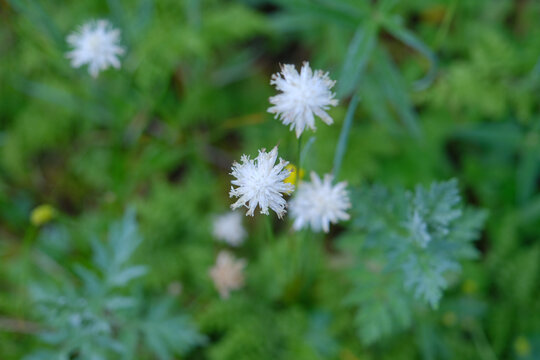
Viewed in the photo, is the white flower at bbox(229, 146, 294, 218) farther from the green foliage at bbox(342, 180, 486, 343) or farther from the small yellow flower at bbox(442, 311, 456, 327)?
the small yellow flower at bbox(442, 311, 456, 327)

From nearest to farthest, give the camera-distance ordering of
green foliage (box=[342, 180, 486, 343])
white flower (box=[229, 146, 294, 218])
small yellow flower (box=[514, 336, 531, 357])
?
1. white flower (box=[229, 146, 294, 218])
2. green foliage (box=[342, 180, 486, 343])
3. small yellow flower (box=[514, 336, 531, 357])

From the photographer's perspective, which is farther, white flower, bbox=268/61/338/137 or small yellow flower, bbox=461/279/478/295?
small yellow flower, bbox=461/279/478/295

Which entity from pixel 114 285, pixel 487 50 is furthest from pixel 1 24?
pixel 487 50

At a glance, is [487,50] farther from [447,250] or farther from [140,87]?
[140,87]

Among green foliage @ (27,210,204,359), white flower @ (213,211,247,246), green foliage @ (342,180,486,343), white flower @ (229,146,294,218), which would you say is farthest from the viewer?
white flower @ (213,211,247,246)

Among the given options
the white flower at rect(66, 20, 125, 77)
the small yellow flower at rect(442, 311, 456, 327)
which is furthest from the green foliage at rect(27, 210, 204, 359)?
the small yellow flower at rect(442, 311, 456, 327)

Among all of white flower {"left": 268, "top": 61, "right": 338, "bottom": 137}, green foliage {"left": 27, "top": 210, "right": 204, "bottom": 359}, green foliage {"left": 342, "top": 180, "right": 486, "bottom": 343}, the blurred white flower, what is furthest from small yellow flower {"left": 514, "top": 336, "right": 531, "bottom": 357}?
white flower {"left": 268, "top": 61, "right": 338, "bottom": 137}

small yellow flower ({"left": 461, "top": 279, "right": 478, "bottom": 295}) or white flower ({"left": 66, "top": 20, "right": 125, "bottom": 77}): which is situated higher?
white flower ({"left": 66, "top": 20, "right": 125, "bottom": 77})

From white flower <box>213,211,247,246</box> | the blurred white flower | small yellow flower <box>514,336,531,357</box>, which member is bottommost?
small yellow flower <box>514,336,531,357</box>
